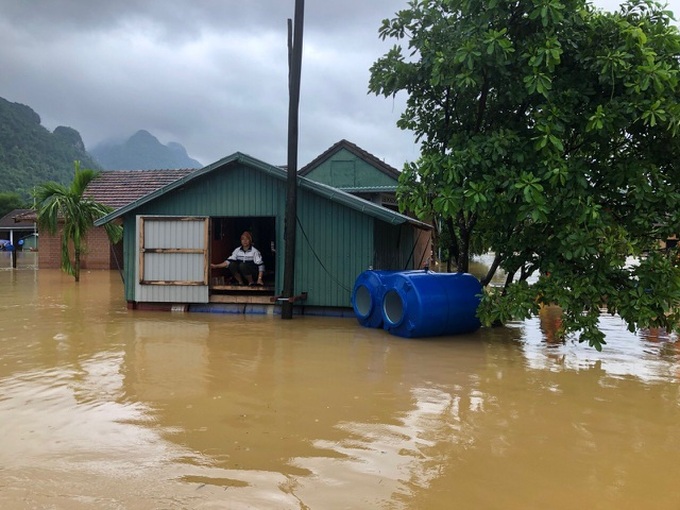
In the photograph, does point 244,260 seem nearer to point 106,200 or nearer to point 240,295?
point 240,295

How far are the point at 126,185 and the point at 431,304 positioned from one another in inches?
771

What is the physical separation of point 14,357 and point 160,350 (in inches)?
68.9

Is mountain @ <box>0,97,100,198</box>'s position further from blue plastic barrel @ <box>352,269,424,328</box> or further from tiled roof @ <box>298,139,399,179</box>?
blue plastic barrel @ <box>352,269,424,328</box>

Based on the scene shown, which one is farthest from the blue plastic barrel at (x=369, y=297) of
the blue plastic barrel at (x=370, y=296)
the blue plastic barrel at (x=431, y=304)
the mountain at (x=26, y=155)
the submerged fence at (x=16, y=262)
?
the mountain at (x=26, y=155)

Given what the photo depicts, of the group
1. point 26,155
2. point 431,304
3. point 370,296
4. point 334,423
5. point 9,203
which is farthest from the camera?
point 26,155

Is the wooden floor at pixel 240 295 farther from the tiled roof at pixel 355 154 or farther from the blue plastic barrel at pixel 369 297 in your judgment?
the tiled roof at pixel 355 154

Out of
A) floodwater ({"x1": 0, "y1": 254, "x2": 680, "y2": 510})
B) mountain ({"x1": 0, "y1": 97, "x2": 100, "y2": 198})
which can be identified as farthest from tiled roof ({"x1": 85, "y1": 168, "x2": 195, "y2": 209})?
mountain ({"x1": 0, "y1": 97, "x2": 100, "y2": 198})

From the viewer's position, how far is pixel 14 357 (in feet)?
23.1

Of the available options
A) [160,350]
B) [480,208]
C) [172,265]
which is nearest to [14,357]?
[160,350]

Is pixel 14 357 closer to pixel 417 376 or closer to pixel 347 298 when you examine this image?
pixel 417 376

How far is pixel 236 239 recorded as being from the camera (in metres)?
15.2

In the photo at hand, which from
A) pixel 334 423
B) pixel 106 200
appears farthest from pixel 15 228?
pixel 334 423

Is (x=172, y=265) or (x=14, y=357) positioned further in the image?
(x=172, y=265)

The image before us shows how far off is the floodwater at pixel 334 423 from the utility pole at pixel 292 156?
201 centimetres
